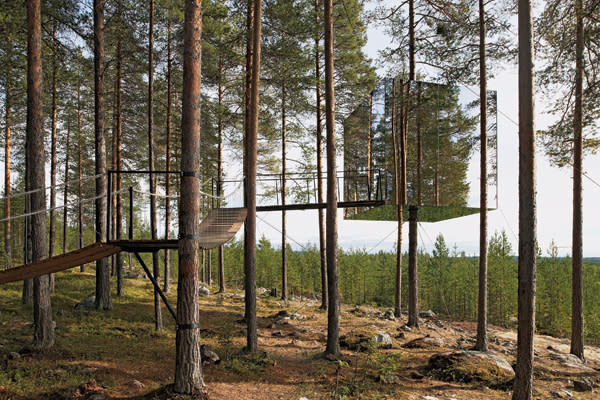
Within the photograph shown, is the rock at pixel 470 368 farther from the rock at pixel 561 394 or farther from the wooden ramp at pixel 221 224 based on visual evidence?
the wooden ramp at pixel 221 224

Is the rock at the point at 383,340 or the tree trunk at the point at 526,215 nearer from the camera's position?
the tree trunk at the point at 526,215

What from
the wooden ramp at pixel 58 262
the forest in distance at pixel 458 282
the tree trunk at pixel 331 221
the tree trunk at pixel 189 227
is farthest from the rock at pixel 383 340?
the forest in distance at pixel 458 282

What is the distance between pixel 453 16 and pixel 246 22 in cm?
628

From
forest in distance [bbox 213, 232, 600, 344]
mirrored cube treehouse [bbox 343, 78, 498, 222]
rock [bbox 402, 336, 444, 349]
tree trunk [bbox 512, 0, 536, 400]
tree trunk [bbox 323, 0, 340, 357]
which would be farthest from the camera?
forest in distance [bbox 213, 232, 600, 344]

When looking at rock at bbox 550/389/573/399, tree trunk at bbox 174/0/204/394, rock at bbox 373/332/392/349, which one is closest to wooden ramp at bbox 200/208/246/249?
tree trunk at bbox 174/0/204/394

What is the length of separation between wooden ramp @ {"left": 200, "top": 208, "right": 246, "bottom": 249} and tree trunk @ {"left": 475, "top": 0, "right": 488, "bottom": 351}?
21.0ft

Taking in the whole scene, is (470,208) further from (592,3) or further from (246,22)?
(246,22)

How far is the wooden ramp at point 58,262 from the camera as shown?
5341mm

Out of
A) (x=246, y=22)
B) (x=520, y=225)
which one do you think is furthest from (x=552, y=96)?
(x=246, y=22)

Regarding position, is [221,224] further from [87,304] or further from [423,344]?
[423,344]

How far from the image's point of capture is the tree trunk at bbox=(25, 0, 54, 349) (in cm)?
743

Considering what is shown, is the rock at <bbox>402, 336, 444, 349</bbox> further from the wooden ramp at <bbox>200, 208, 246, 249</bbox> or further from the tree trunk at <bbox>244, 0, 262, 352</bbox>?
the wooden ramp at <bbox>200, 208, 246, 249</bbox>

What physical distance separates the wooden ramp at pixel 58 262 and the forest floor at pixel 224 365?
5.42 feet

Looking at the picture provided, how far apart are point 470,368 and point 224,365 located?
525 centimetres
